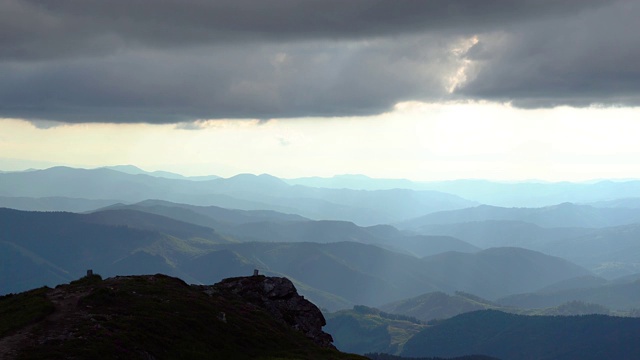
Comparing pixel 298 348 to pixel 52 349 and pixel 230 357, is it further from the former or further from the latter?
pixel 52 349

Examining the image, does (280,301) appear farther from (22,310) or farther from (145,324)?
(22,310)

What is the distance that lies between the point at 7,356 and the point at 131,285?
33.3 m

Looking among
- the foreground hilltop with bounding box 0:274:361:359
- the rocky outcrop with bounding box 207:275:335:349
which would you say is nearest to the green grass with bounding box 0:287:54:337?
the foreground hilltop with bounding box 0:274:361:359

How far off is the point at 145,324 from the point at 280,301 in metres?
41.6

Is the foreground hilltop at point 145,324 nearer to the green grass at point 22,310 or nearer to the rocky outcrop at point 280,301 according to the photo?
the green grass at point 22,310

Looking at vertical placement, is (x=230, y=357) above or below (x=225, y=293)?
below

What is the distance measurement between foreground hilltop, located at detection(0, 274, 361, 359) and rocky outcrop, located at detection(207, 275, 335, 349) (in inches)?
25.8


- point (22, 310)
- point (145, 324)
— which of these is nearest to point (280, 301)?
point (145, 324)

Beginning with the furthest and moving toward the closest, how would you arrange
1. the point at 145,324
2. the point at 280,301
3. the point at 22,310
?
the point at 280,301, the point at 22,310, the point at 145,324

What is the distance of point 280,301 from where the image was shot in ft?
412

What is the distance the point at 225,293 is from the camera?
118 metres

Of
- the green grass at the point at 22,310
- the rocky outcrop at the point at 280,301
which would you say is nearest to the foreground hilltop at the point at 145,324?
the green grass at the point at 22,310

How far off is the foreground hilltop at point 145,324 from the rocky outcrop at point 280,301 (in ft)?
2.15

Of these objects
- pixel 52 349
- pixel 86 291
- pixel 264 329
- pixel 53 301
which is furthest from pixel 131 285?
pixel 52 349
